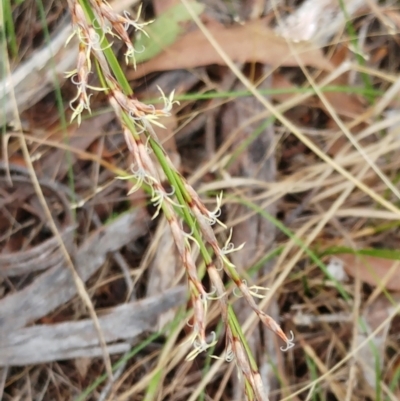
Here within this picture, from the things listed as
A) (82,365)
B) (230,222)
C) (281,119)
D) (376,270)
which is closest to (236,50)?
(281,119)

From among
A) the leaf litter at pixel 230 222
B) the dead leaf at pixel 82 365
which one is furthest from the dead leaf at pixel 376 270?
the dead leaf at pixel 82 365

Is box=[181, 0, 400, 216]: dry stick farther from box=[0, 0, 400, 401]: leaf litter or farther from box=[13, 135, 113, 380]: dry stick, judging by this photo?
box=[13, 135, 113, 380]: dry stick

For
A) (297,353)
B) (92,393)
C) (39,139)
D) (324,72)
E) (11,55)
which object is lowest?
(297,353)

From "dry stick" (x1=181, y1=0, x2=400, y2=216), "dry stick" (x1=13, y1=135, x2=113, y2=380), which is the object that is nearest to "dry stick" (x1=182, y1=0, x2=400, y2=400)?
"dry stick" (x1=181, y1=0, x2=400, y2=216)

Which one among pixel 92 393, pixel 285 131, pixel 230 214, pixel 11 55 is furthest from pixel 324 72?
pixel 92 393

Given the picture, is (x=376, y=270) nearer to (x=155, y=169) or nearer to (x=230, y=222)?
(x=230, y=222)

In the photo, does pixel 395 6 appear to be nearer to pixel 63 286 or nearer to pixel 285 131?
pixel 285 131
